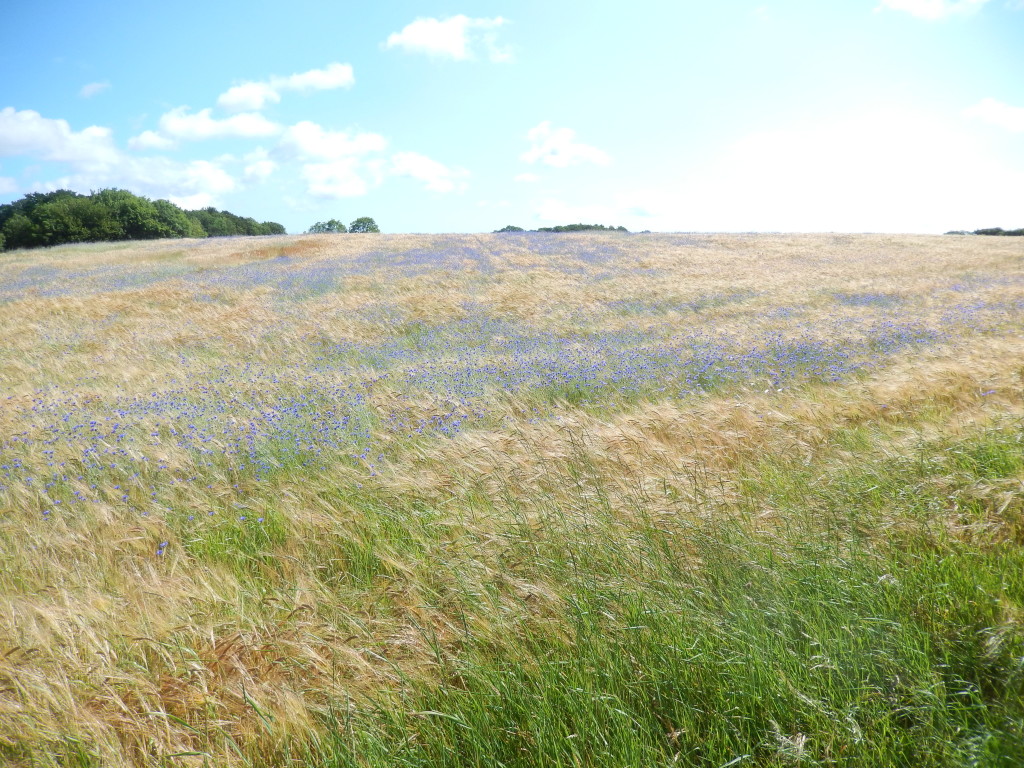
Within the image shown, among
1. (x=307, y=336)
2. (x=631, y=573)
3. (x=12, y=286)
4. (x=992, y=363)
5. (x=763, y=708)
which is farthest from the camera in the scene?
(x=12, y=286)

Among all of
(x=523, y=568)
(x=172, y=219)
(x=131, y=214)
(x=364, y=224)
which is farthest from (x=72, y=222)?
(x=523, y=568)

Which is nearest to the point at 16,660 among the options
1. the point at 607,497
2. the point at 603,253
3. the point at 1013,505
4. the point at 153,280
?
the point at 607,497

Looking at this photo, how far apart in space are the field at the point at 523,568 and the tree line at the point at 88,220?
59.1 metres

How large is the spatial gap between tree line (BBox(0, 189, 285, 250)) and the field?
59.1 metres

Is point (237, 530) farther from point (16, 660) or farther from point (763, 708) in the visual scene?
point (763, 708)

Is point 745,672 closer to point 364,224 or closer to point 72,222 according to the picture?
point 72,222

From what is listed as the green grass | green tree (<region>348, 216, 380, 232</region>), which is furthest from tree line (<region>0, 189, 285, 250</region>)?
the green grass

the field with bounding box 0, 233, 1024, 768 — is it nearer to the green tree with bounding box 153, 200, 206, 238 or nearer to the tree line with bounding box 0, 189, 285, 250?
the tree line with bounding box 0, 189, 285, 250

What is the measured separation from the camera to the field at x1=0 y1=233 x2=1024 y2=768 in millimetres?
1746

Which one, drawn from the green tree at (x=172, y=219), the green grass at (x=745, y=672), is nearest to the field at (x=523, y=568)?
the green grass at (x=745, y=672)

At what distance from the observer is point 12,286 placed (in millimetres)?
19688

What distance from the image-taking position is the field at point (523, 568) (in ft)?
5.73

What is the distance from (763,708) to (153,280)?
23.6 m

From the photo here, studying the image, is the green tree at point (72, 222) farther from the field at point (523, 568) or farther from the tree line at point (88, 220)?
the field at point (523, 568)
